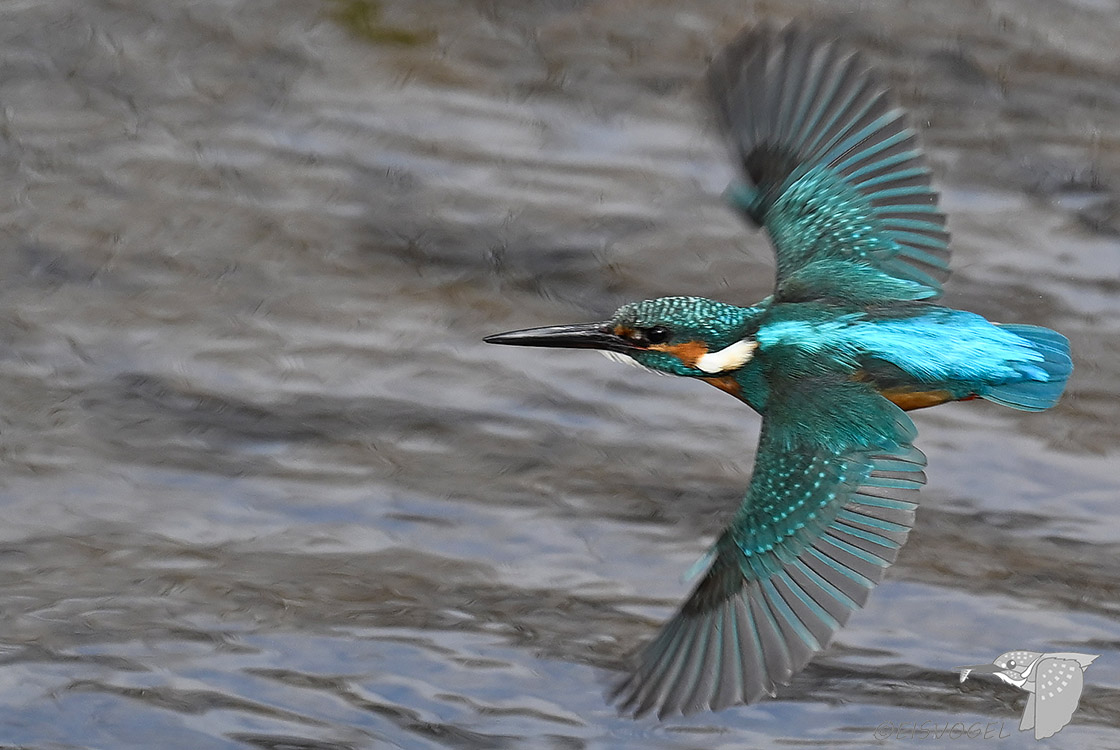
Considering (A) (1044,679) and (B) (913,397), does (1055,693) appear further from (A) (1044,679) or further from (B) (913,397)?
(B) (913,397)

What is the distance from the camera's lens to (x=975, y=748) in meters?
3.99

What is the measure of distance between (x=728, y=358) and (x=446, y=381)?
4.87 ft

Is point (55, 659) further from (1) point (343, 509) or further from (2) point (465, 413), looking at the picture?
(2) point (465, 413)

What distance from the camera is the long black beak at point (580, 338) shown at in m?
4.00

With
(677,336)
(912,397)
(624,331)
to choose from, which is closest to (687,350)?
(677,336)

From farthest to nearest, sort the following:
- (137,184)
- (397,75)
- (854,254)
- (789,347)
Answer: (397,75) → (137,184) → (854,254) → (789,347)

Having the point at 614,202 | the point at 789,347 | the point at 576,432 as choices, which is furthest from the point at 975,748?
the point at 614,202

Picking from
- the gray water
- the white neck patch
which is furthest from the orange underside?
the gray water

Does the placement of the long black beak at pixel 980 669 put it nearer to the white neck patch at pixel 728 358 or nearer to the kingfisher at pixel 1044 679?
the kingfisher at pixel 1044 679

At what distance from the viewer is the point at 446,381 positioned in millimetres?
5207

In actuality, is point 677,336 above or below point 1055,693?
above

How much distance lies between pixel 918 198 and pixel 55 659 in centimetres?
223

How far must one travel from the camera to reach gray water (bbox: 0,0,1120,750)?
4141 mm

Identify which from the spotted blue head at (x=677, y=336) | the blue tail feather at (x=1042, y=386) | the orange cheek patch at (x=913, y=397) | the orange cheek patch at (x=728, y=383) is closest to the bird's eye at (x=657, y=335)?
the spotted blue head at (x=677, y=336)
